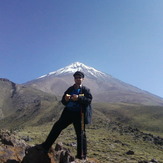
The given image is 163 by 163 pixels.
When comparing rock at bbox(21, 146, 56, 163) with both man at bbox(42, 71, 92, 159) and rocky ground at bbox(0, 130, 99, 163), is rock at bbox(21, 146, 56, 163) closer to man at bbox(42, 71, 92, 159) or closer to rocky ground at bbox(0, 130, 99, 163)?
rocky ground at bbox(0, 130, 99, 163)

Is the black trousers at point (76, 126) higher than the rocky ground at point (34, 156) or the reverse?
higher

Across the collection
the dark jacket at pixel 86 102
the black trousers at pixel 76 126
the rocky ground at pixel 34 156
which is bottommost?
the rocky ground at pixel 34 156

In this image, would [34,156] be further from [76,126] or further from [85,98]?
[85,98]

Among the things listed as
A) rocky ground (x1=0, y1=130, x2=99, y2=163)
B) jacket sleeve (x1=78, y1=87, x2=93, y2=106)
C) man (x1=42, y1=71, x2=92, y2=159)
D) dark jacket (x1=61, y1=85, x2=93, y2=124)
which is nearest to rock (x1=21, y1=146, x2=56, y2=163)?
rocky ground (x1=0, y1=130, x2=99, y2=163)

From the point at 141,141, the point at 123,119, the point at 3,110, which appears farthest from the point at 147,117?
the point at 3,110

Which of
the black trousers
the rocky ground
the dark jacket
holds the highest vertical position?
the dark jacket

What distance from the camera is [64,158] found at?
10297 millimetres

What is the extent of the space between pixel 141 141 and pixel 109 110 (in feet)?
262

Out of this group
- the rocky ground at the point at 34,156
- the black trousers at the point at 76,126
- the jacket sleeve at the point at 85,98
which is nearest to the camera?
the jacket sleeve at the point at 85,98

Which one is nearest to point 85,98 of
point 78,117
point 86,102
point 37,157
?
point 86,102

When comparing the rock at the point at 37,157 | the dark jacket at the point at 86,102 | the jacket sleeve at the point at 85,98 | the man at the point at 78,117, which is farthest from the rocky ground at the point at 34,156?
the jacket sleeve at the point at 85,98

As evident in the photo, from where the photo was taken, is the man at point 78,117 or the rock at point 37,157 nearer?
the rock at point 37,157

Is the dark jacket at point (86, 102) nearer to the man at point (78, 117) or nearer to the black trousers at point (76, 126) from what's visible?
the man at point (78, 117)

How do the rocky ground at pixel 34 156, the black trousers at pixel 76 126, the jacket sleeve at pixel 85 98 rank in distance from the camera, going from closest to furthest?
the jacket sleeve at pixel 85 98 < the rocky ground at pixel 34 156 < the black trousers at pixel 76 126
